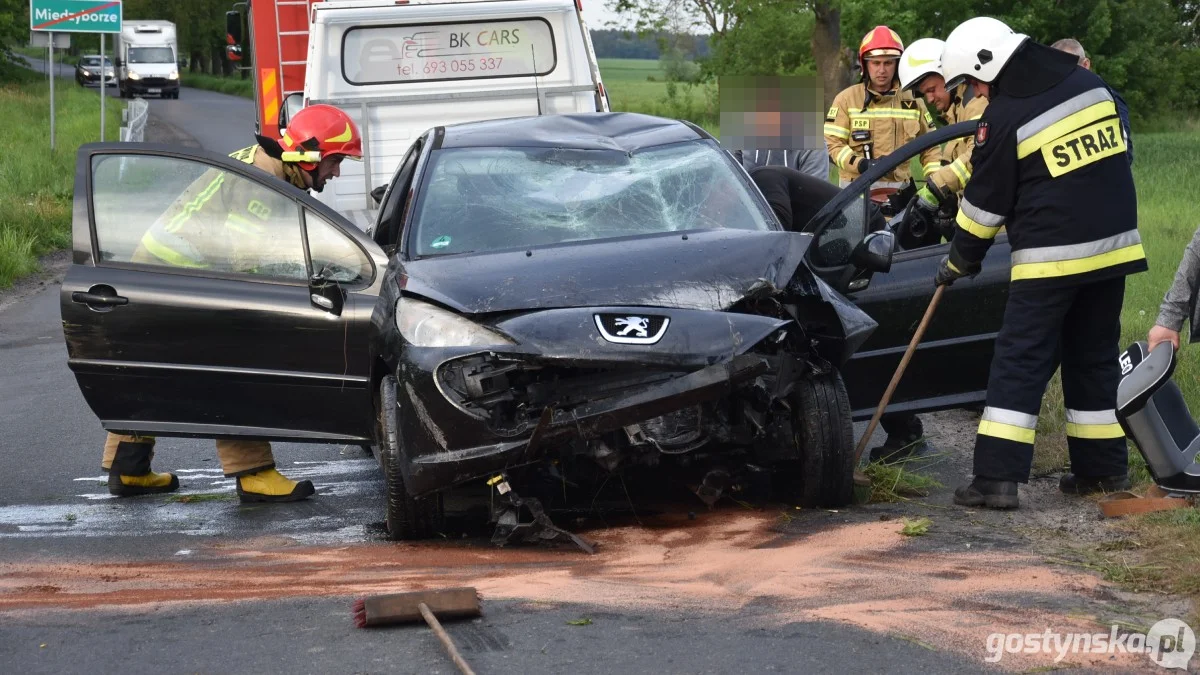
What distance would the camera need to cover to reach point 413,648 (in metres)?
4.40

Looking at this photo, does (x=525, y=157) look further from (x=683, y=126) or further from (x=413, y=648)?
(x=413, y=648)

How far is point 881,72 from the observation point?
9156 millimetres

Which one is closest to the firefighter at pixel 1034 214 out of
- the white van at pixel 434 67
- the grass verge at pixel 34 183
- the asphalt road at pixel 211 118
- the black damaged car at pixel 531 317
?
the black damaged car at pixel 531 317

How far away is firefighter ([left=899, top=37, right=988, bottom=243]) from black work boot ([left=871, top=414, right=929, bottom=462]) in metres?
1.01

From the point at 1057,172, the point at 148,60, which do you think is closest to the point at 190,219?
the point at 1057,172

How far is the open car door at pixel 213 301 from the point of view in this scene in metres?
6.61

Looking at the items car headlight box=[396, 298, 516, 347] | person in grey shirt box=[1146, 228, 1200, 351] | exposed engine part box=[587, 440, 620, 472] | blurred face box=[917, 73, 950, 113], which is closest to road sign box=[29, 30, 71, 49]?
blurred face box=[917, 73, 950, 113]

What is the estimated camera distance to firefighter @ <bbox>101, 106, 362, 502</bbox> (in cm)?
683

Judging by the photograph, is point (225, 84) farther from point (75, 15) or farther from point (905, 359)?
point (905, 359)

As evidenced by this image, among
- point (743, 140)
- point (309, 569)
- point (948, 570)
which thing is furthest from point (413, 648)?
point (743, 140)

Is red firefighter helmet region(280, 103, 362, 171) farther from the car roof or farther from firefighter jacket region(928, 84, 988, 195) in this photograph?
firefighter jacket region(928, 84, 988, 195)

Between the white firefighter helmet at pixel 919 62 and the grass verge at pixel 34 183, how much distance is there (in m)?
10.5

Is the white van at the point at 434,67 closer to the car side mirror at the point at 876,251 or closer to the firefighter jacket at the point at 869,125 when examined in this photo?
the firefighter jacket at the point at 869,125

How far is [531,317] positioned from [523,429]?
40 centimetres
